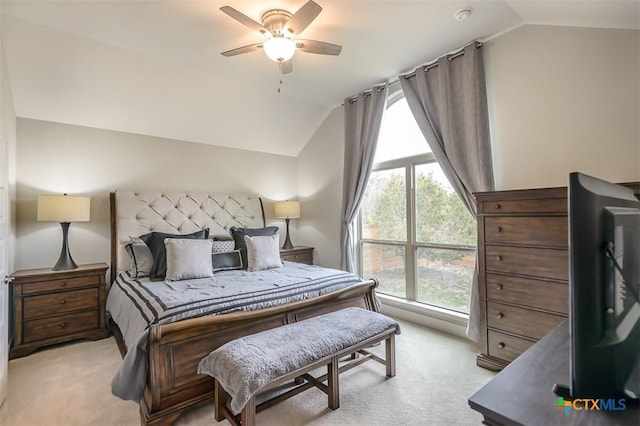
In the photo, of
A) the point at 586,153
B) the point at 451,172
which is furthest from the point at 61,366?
the point at 586,153

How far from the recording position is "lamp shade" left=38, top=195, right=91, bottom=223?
9.33 feet

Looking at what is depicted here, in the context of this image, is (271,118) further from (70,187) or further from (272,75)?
(70,187)

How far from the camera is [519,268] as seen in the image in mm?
2240

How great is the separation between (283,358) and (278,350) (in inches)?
2.8

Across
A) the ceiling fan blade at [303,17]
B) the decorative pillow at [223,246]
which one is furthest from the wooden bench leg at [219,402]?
the ceiling fan blade at [303,17]

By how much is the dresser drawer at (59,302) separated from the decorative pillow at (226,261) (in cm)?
118

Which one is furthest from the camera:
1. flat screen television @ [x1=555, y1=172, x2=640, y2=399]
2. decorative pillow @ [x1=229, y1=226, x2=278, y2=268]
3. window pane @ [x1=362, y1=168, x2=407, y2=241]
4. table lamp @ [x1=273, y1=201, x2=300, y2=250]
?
table lamp @ [x1=273, y1=201, x2=300, y2=250]

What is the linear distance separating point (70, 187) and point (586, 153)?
492cm

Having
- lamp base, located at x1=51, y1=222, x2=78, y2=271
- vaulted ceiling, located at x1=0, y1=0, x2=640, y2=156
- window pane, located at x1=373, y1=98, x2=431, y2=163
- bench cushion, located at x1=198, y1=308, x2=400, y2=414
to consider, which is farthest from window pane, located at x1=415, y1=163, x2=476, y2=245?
lamp base, located at x1=51, y1=222, x2=78, y2=271

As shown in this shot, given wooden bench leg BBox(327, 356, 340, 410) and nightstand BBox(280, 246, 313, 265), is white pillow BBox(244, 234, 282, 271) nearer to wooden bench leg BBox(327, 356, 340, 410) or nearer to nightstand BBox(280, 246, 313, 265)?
nightstand BBox(280, 246, 313, 265)

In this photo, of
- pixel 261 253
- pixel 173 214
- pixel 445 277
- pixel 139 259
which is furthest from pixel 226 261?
pixel 445 277

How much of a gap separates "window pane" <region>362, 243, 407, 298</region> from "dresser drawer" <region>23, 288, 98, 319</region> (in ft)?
10.3

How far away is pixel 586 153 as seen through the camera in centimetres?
229

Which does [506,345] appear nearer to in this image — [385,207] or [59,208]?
[385,207]
